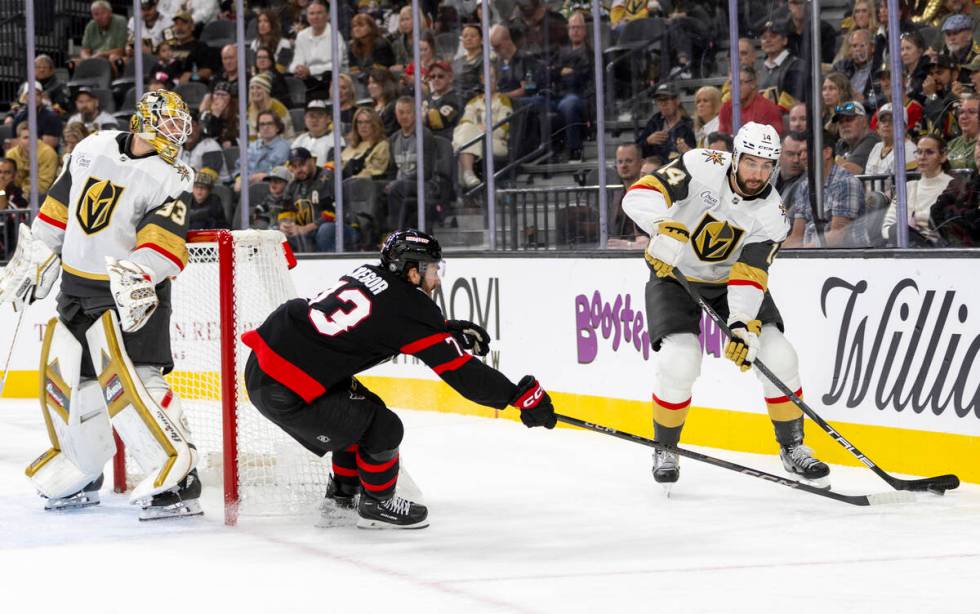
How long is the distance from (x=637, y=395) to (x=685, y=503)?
5.04 ft

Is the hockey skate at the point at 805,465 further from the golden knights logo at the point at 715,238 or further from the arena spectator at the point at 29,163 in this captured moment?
the arena spectator at the point at 29,163

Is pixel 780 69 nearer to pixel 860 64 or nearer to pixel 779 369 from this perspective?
pixel 860 64

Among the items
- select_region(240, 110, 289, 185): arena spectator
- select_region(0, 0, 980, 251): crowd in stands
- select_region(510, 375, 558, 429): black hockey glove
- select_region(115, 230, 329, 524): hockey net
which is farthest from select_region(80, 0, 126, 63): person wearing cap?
select_region(510, 375, 558, 429): black hockey glove

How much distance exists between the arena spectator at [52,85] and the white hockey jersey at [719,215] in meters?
5.73

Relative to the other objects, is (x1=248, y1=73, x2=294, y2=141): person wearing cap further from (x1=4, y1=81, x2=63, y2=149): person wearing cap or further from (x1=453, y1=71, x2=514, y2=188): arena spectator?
(x1=453, y1=71, x2=514, y2=188): arena spectator

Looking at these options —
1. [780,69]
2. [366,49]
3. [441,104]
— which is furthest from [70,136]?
[780,69]

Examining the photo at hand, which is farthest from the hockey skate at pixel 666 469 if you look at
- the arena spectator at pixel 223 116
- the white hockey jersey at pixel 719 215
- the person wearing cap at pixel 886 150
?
the arena spectator at pixel 223 116

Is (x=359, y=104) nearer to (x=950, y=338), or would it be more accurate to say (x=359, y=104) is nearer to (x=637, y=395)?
(x=637, y=395)

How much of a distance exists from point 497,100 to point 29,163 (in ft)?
10.4

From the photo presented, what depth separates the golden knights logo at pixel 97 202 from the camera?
13.9 feet

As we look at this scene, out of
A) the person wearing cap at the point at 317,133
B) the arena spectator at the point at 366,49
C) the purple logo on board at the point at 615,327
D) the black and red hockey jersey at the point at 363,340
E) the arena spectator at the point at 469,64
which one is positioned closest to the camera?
the black and red hockey jersey at the point at 363,340

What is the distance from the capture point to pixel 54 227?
4.40 m

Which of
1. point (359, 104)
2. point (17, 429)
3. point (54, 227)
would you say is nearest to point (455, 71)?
point (359, 104)

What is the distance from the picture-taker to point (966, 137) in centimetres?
481
